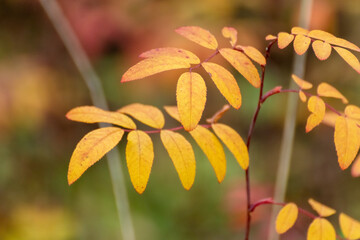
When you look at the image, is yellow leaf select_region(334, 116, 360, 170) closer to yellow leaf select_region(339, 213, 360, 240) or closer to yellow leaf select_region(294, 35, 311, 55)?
yellow leaf select_region(294, 35, 311, 55)

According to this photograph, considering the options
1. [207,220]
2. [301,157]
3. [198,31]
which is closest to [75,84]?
[207,220]

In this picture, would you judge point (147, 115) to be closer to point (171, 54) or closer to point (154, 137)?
point (171, 54)

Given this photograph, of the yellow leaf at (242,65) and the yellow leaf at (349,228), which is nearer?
the yellow leaf at (242,65)

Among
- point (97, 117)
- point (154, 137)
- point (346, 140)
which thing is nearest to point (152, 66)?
point (97, 117)

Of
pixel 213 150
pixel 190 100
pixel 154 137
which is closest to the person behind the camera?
pixel 190 100

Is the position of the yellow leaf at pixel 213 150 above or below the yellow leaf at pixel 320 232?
above

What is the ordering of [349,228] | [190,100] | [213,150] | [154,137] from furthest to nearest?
[154,137] → [349,228] → [213,150] → [190,100]

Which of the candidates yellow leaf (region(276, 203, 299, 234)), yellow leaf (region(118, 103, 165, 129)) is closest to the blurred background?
yellow leaf (region(118, 103, 165, 129))

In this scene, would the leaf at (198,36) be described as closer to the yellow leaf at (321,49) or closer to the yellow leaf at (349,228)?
the yellow leaf at (321,49)

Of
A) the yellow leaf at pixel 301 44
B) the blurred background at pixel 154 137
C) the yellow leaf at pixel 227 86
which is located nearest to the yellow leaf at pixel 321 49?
the yellow leaf at pixel 301 44
